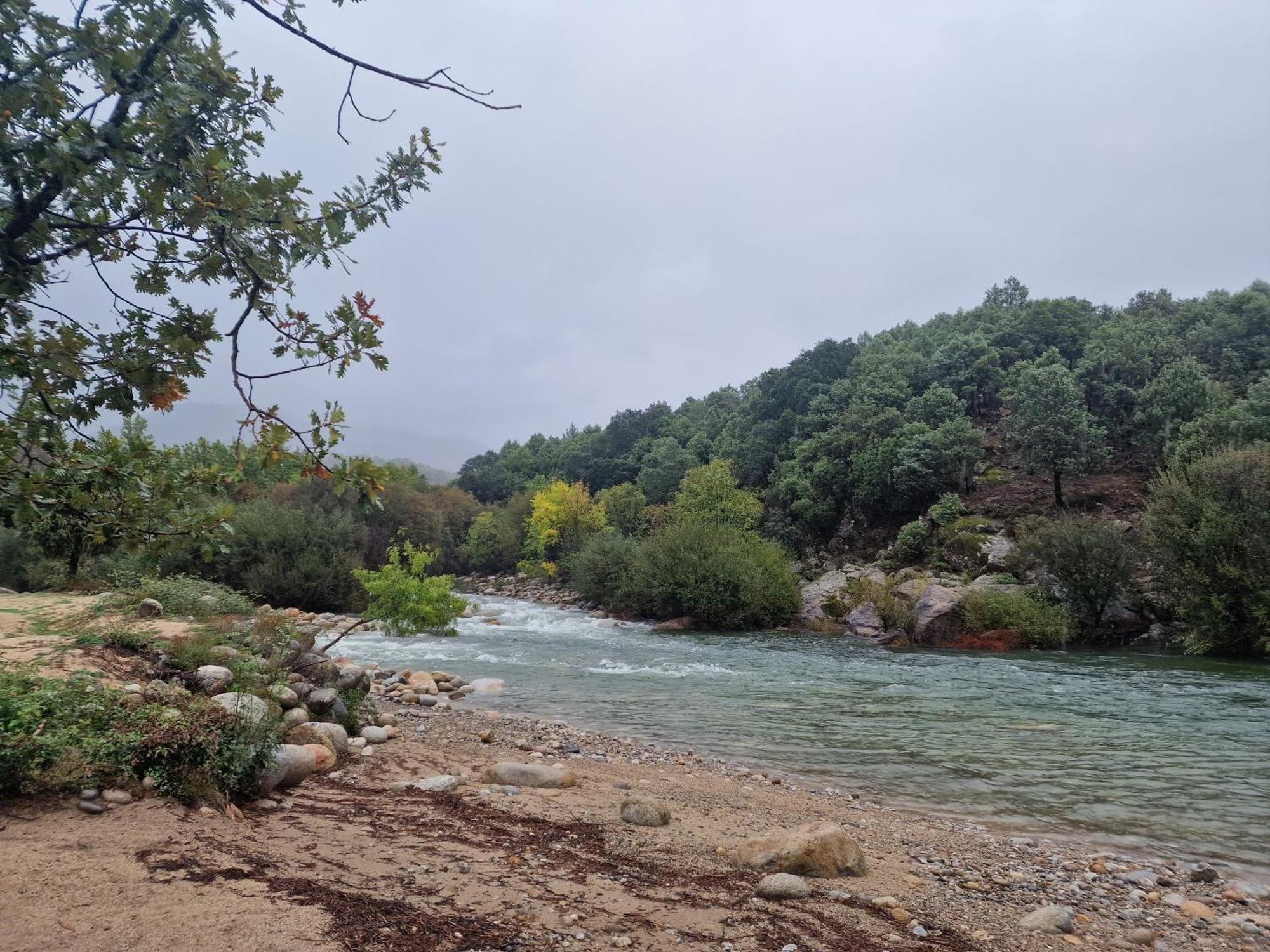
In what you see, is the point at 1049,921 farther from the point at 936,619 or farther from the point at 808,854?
the point at 936,619

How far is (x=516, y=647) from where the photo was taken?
2222 centimetres

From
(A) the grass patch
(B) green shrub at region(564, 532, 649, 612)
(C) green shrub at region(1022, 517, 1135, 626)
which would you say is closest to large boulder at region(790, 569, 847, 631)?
(A) the grass patch

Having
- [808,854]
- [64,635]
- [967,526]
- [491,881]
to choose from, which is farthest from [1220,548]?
[64,635]

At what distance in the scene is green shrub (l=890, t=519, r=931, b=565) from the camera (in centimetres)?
4216

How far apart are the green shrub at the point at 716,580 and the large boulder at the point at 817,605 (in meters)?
0.59

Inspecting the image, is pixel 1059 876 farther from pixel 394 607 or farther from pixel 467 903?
pixel 394 607

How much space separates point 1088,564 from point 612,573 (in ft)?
75.5

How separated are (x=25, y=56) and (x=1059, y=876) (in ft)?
25.2

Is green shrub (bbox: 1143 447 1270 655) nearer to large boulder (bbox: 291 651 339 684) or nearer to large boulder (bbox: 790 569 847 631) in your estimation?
large boulder (bbox: 790 569 847 631)

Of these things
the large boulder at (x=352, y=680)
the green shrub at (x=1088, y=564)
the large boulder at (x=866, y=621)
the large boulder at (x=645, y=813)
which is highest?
the green shrub at (x=1088, y=564)

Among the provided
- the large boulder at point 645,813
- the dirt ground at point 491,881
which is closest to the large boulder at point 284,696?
the dirt ground at point 491,881

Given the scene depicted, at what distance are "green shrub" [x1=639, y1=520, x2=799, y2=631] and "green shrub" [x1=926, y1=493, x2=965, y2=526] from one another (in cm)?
1302

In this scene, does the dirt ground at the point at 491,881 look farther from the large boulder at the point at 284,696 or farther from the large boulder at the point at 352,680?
the large boulder at the point at 352,680

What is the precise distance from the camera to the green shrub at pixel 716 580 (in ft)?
109
